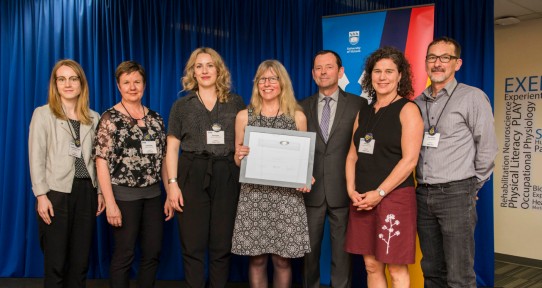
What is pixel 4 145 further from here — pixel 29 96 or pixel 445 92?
pixel 445 92

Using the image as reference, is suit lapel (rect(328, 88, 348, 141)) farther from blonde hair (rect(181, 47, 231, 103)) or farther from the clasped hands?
blonde hair (rect(181, 47, 231, 103))

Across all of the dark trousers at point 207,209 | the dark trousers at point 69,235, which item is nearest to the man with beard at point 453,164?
the dark trousers at point 207,209

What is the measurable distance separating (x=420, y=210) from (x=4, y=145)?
3595 mm

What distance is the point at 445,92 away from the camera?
7.80ft

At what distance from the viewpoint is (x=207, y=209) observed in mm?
2477

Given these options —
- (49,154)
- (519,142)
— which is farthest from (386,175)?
(519,142)

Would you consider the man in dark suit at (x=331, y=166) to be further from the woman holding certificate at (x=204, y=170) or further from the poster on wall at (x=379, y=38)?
the poster on wall at (x=379, y=38)

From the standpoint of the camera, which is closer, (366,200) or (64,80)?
(366,200)

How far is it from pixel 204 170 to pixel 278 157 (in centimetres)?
47

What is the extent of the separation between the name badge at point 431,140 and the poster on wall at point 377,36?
0.86 m

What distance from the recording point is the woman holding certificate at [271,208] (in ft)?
7.85

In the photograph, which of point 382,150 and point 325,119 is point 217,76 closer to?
point 325,119

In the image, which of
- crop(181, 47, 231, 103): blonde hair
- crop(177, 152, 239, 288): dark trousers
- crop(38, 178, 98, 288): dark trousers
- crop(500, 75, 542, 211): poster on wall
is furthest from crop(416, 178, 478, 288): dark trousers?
crop(500, 75, 542, 211): poster on wall

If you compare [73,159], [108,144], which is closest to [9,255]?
[73,159]
